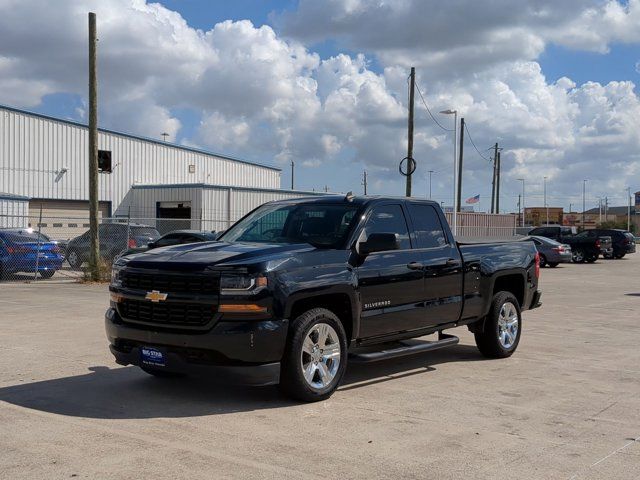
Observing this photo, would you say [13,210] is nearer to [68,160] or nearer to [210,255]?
[68,160]

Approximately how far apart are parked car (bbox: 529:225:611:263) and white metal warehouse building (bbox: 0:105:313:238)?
555 inches

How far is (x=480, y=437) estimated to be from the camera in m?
5.80

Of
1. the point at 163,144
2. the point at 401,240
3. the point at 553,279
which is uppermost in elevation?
the point at 163,144

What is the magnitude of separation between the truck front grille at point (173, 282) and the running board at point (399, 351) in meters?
1.61

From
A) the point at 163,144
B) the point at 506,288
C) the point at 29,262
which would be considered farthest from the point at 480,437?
the point at 163,144

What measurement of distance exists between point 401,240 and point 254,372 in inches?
95.3

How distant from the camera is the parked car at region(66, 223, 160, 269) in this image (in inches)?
914

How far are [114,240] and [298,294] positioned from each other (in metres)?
17.9

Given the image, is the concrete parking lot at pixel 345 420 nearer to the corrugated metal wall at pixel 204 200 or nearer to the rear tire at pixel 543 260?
the rear tire at pixel 543 260

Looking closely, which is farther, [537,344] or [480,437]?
[537,344]

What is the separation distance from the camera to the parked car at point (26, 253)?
19.8 m

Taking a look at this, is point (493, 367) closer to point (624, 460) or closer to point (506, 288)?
point (506, 288)

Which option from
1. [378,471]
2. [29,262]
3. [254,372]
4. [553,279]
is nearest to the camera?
[378,471]

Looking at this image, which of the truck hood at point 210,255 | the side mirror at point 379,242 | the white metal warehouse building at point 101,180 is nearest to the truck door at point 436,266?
the side mirror at point 379,242
